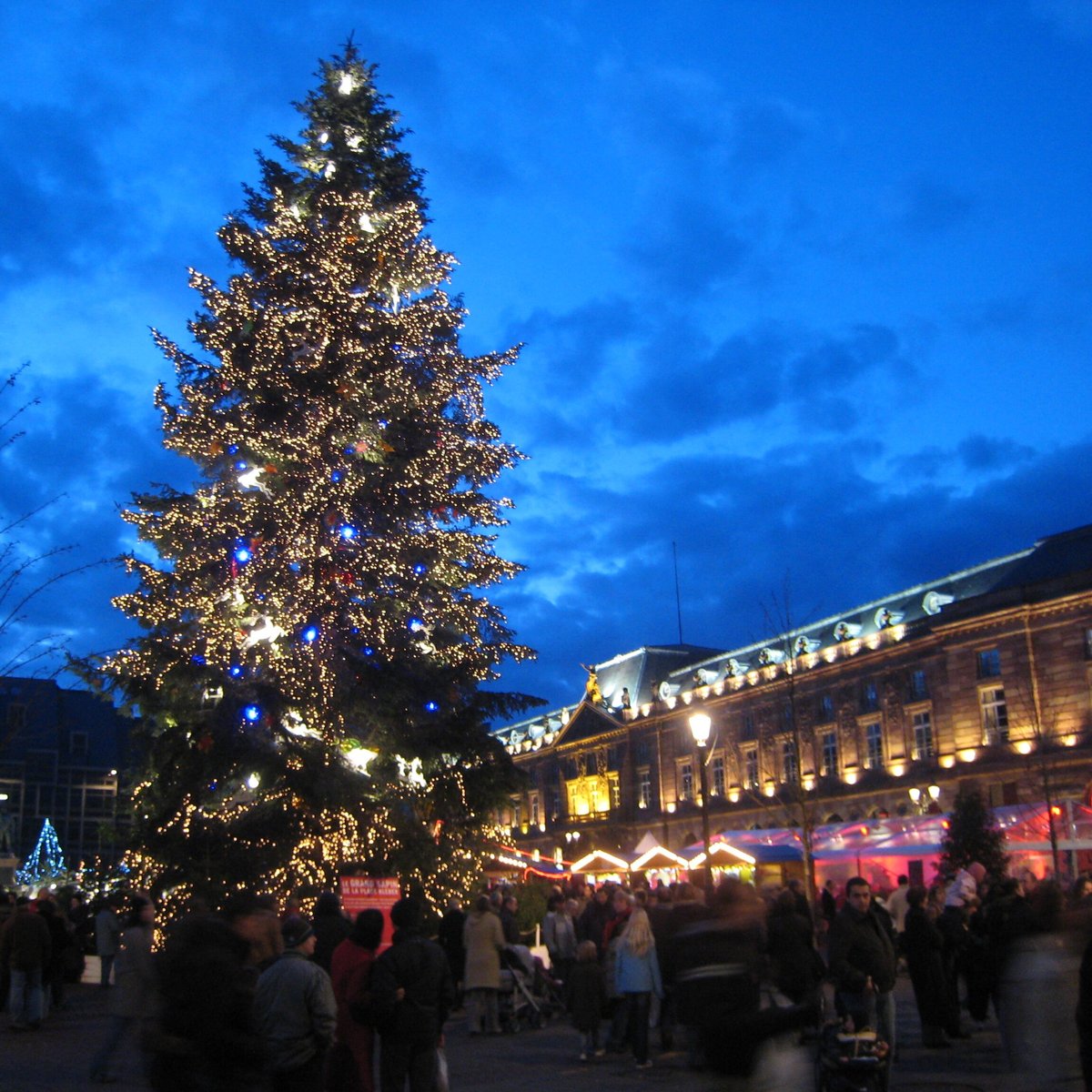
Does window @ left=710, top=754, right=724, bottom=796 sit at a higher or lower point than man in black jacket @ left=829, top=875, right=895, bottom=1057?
higher

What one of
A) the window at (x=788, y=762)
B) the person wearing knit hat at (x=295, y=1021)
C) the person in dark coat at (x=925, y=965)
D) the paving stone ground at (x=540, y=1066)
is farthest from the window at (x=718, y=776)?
the person wearing knit hat at (x=295, y=1021)

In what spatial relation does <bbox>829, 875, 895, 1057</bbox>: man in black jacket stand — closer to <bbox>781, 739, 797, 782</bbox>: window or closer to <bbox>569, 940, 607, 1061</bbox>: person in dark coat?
<bbox>569, 940, 607, 1061</bbox>: person in dark coat

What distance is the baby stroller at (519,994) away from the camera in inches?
651

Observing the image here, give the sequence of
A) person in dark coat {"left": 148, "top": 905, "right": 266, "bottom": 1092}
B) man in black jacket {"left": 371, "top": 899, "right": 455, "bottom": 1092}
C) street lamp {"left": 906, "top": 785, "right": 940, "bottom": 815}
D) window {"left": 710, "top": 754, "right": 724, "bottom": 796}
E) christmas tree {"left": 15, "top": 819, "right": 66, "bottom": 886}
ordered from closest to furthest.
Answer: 1. person in dark coat {"left": 148, "top": 905, "right": 266, "bottom": 1092}
2. man in black jacket {"left": 371, "top": 899, "right": 455, "bottom": 1092}
3. christmas tree {"left": 15, "top": 819, "right": 66, "bottom": 886}
4. street lamp {"left": 906, "top": 785, "right": 940, "bottom": 815}
5. window {"left": 710, "top": 754, "right": 724, "bottom": 796}

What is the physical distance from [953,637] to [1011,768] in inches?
265

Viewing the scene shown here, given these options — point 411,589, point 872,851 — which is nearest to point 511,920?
point 411,589

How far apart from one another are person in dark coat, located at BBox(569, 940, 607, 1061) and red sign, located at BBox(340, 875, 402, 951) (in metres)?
2.10

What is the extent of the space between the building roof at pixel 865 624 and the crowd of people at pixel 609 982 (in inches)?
1164

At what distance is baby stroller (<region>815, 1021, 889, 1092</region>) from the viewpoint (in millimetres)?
A: 8555

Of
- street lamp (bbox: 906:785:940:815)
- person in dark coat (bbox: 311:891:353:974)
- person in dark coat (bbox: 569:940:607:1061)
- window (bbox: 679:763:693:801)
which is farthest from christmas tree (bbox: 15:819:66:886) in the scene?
window (bbox: 679:763:693:801)

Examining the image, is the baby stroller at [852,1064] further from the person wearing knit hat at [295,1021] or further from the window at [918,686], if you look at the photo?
the window at [918,686]

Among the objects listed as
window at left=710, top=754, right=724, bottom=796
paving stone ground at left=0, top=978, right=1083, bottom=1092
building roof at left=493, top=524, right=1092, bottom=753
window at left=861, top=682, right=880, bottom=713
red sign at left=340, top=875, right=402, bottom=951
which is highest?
building roof at left=493, top=524, right=1092, bottom=753

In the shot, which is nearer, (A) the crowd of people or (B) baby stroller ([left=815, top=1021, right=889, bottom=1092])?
(A) the crowd of people

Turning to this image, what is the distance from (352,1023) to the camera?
8.11 metres
